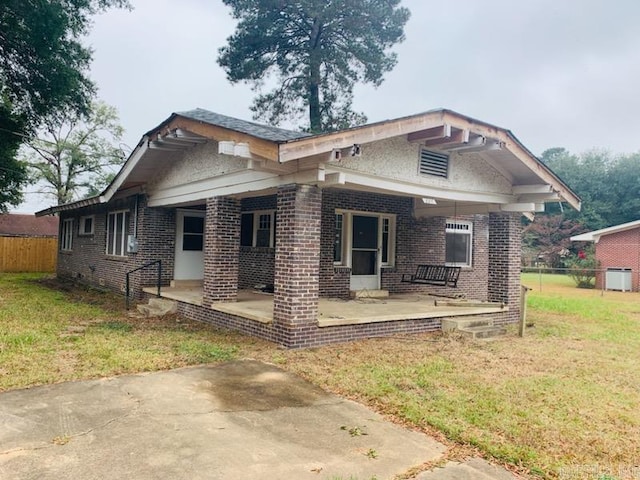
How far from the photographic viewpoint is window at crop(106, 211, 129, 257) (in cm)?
1334

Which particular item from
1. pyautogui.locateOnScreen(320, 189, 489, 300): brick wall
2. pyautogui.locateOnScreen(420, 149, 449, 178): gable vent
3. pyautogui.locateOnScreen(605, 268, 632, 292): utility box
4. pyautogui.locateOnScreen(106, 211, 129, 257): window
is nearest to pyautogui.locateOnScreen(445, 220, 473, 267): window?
pyautogui.locateOnScreen(320, 189, 489, 300): brick wall

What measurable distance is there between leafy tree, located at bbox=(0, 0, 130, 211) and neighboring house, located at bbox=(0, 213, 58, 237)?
22251mm

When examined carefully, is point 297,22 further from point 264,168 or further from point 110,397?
point 110,397

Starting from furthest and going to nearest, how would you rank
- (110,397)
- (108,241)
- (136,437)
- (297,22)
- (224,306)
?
(297,22) → (108,241) → (224,306) → (110,397) → (136,437)

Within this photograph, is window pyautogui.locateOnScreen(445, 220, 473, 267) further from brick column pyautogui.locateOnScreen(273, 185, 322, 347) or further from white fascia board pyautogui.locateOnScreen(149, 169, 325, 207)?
brick column pyautogui.locateOnScreen(273, 185, 322, 347)

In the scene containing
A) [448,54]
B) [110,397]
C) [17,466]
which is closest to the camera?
[17,466]

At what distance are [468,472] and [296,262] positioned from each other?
13.5ft

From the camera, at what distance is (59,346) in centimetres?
689

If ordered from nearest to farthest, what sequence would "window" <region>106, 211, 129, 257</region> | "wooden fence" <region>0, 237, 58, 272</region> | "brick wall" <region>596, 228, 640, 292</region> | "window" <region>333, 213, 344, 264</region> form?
"window" <region>333, 213, 344, 264</region>
"window" <region>106, 211, 129, 257</region>
"brick wall" <region>596, 228, 640, 292</region>
"wooden fence" <region>0, 237, 58, 272</region>

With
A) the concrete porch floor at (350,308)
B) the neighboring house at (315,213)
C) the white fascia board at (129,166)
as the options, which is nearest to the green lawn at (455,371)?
the concrete porch floor at (350,308)

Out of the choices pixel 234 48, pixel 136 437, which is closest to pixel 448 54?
pixel 234 48

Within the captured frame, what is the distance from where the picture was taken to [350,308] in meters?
9.14

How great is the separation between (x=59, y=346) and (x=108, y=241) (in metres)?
8.05

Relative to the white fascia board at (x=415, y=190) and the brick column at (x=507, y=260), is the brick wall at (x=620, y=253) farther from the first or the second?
the white fascia board at (x=415, y=190)
